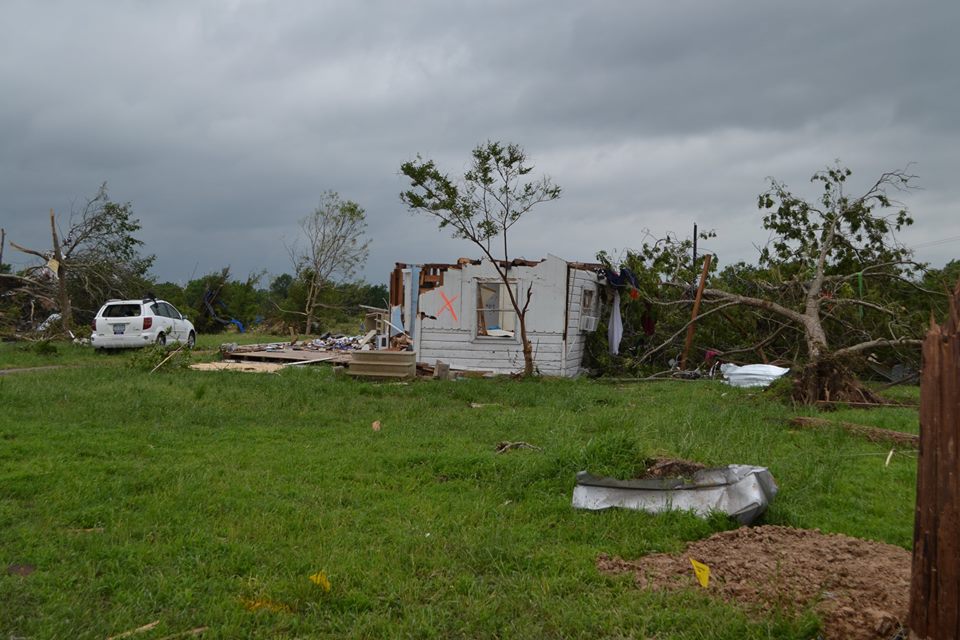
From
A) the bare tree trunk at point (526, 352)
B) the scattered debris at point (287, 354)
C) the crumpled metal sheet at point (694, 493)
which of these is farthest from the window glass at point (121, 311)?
the crumpled metal sheet at point (694, 493)

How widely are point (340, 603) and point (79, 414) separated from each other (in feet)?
22.7

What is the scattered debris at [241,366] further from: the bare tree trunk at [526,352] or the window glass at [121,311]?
the bare tree trunk at [526,352]

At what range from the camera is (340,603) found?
4.07 metres

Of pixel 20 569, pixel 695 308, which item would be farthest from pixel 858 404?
pixel 20 569

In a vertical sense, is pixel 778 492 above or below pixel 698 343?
below

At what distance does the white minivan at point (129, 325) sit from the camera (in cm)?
1989

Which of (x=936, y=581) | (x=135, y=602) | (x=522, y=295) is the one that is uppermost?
(x=522, y=295)

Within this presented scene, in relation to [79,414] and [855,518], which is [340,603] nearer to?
[855,518]

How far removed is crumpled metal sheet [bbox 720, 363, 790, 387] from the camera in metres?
14.4

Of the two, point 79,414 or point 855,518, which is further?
point 79,414

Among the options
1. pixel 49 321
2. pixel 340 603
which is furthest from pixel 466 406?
pixel 49 321

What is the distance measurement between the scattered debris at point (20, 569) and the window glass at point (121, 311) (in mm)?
17062

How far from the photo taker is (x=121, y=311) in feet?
67.0

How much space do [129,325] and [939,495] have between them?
20.3 metres
